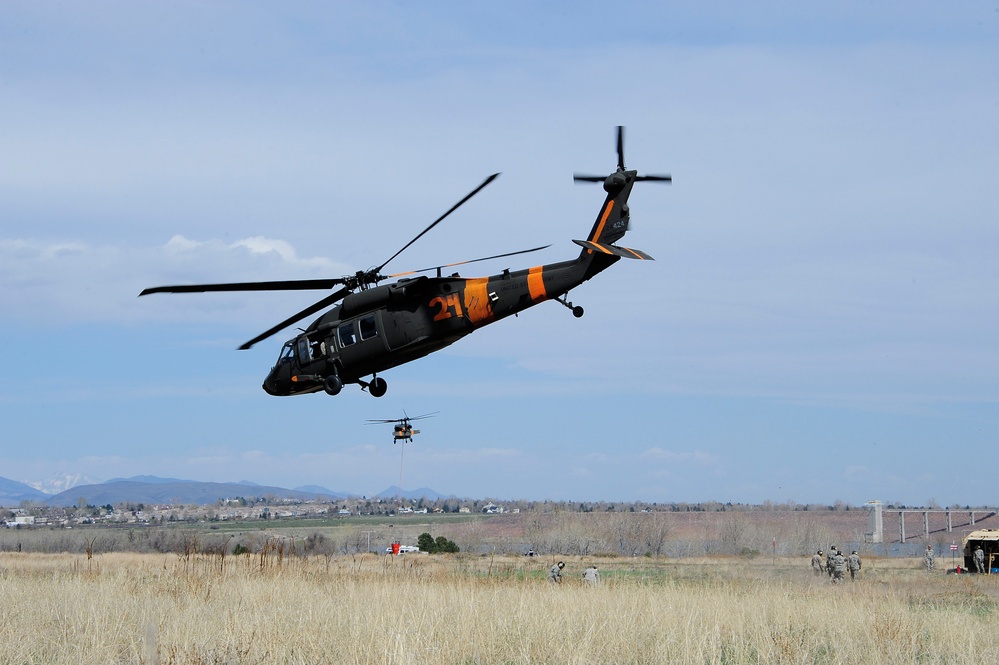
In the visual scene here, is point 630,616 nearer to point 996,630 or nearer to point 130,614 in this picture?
point 996,630

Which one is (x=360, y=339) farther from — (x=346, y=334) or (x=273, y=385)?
(x=273, y=385)

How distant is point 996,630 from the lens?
1455 centimetres

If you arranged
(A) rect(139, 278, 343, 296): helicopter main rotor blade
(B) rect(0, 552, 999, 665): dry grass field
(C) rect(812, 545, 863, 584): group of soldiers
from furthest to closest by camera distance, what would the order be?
(C) rect(812, 545, 863, 584): group of soldiers, (A) rect(139, 278, 343, 296): helicopter main rotor blade, (B) rect(0, 552, 999, 665): dry grass field

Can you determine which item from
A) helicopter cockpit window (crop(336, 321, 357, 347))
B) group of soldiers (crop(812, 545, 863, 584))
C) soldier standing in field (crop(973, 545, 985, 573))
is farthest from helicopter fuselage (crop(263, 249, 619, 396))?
soldier standing in field (crop(973, 545, 985, 573))

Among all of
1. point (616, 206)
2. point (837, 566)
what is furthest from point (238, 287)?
point (837, 566)

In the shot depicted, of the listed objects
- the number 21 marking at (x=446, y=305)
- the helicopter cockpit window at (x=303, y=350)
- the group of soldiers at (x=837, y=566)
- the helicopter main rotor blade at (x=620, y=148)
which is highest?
the helicopter main rotor blade at (x=620, y=148)

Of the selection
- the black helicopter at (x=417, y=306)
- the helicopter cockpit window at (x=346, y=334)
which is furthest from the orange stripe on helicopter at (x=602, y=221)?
the helicopter cockpit window at (x=346, y=334)

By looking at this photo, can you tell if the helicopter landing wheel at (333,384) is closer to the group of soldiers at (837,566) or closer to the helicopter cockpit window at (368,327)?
the helicopter cockpit window at (368,327)

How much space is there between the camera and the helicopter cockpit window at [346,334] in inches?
928

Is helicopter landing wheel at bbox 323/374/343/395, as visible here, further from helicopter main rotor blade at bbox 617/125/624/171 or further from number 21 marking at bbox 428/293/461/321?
helicopter main rotor blade at bbox 617/125/624/171

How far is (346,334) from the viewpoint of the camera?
23672mm

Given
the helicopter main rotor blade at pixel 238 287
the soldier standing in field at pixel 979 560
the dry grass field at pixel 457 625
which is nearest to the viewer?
the dry grass field at pixel 457 625

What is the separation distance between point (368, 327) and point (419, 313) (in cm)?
127

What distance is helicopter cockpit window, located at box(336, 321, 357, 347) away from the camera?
928 inches
